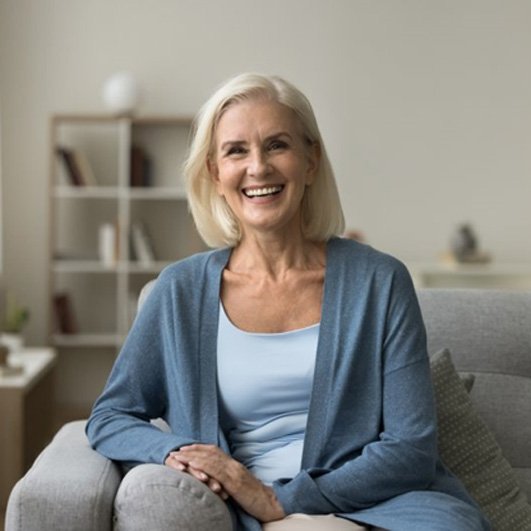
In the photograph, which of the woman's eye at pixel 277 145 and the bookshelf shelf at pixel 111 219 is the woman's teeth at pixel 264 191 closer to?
the woman's eye at pixel 277 145

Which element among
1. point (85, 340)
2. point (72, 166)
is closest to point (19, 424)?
point (85, 340)

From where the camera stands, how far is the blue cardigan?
1.97m

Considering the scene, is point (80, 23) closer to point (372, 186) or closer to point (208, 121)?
point (372, 186)

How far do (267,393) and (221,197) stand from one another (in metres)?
0.44

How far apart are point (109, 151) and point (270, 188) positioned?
13.0 ft

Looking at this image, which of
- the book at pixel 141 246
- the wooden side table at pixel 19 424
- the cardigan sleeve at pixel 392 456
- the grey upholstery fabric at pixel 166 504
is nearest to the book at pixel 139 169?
the book at pixel 141 246

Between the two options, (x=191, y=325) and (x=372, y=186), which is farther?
(x=372, y=186)

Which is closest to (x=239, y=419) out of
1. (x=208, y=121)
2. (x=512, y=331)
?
(x=208, y=121)

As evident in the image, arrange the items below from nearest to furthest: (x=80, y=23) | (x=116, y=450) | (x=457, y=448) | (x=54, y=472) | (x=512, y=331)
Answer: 1. (x=54, y=472)
2. (x=116, y=450)
3. (x=457, y=448)
4. (x=512, y=331)
5. (x=80, y=23)

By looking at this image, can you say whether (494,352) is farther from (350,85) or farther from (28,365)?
(350,85)

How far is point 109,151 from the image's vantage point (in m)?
5.98

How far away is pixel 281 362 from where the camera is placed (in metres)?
2.08

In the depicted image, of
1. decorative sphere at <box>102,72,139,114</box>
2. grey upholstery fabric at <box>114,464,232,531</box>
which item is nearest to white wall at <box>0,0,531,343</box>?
decorative sphere at <box>102,72,139,114</box>

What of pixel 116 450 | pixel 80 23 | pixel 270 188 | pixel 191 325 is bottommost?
pixel 116 450
